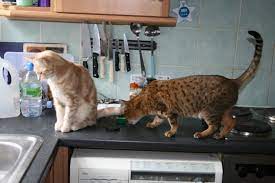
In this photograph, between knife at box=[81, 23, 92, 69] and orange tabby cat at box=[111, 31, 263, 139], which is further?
knife at box=[81, 23, 92, 69]

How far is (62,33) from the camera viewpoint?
215 centimetres

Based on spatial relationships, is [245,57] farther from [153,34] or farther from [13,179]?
[13,179]

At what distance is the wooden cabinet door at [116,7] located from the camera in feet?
5.72

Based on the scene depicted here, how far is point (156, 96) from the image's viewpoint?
175 cm

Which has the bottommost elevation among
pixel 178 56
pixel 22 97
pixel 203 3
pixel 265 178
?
pixel 265 178

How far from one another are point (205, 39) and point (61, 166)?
1107mm

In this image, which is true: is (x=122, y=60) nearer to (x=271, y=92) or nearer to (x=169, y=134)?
(x=169, y=134)

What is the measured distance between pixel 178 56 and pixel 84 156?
35.2 inches

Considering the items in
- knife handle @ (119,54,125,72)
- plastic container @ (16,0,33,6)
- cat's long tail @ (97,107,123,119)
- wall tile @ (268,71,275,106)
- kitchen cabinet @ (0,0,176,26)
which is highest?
plastic container @ (16,0,33,6)

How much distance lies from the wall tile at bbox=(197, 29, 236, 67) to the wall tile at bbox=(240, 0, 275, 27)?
0.11m

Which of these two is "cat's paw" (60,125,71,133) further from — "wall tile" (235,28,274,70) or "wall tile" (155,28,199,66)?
"wall tile" (235,28,274,70)

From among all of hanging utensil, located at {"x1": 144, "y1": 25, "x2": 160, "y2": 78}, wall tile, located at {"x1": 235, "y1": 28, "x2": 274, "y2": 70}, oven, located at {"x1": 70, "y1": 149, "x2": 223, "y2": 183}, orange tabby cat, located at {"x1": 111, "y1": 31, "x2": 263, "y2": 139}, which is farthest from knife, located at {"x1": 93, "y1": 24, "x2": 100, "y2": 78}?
wall tile, located at {"x1": 235, "y1": 28, "x2": 274, "y2": 70}

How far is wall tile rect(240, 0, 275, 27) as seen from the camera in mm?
2160

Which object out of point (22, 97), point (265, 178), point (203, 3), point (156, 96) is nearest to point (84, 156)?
point (156, 96)
